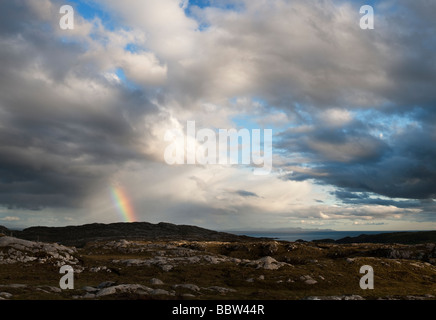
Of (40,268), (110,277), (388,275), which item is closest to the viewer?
(110,277)

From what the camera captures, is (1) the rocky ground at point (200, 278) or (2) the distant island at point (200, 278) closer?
(2) the distant island at point (200, 278)

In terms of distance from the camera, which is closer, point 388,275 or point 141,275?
point 141,275

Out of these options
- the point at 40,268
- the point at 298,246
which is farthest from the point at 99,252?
the point at 298,246

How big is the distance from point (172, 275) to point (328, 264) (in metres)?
38.8

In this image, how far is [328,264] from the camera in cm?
8144

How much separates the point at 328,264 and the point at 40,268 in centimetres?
6663

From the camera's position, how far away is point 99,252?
113875mm

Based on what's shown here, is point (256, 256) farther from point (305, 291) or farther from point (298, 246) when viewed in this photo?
point (305, 291)

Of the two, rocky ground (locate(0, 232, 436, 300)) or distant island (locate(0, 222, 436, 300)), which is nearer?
distant island (locate(0, 222, 436, 300))
